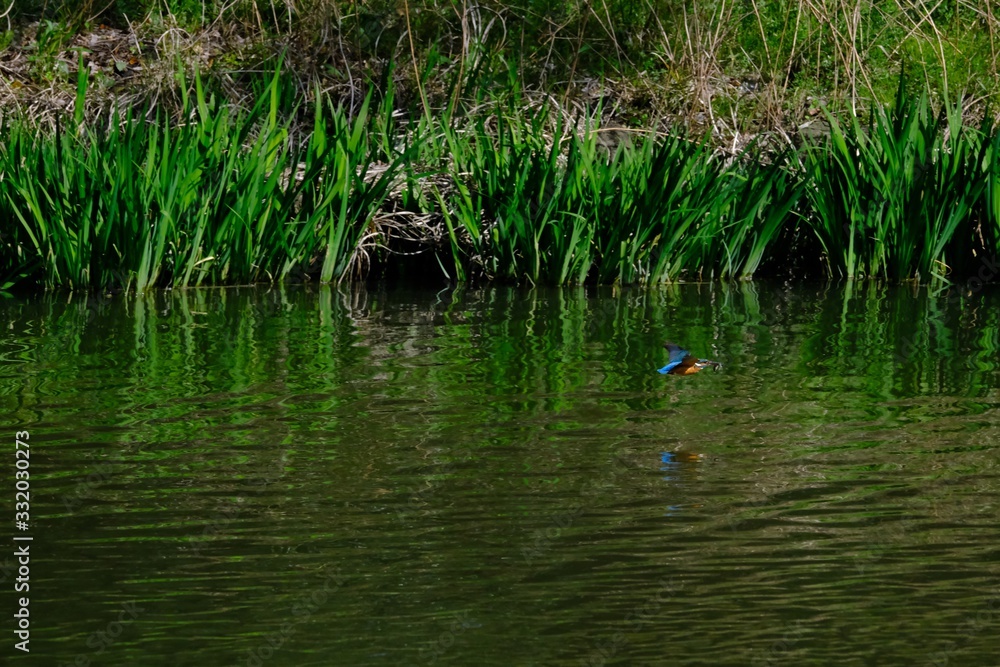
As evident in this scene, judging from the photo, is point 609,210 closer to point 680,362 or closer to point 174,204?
point 174,204

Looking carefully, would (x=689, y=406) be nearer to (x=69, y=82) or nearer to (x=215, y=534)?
(x=215, y=534)

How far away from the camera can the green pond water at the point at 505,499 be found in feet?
7.99

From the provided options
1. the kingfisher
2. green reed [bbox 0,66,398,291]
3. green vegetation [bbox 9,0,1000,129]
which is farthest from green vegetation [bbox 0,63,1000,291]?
the kingfisher

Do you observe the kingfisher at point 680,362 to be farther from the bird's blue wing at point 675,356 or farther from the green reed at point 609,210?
the green reed at point 609,210

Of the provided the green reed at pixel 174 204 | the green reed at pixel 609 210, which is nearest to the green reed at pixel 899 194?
the green reed at pixel 609 210

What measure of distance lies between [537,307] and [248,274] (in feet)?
6.10

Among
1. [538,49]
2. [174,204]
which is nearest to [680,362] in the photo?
[174,204]

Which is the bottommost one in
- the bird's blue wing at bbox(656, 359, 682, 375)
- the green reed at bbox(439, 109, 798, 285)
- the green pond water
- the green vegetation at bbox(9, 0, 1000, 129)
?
the green pond water

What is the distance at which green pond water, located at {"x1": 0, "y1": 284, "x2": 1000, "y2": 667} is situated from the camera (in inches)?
95.9

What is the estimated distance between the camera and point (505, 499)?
10.7 feet

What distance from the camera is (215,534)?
3010 millimetres

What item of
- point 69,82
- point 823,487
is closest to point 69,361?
point 823,487

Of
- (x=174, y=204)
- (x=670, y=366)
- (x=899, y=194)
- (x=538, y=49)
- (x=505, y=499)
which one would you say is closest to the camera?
(x=505, y=499)

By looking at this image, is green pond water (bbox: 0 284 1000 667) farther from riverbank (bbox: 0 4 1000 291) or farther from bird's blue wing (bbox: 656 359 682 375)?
riverbank (bbox: 0 4 1000 291)
